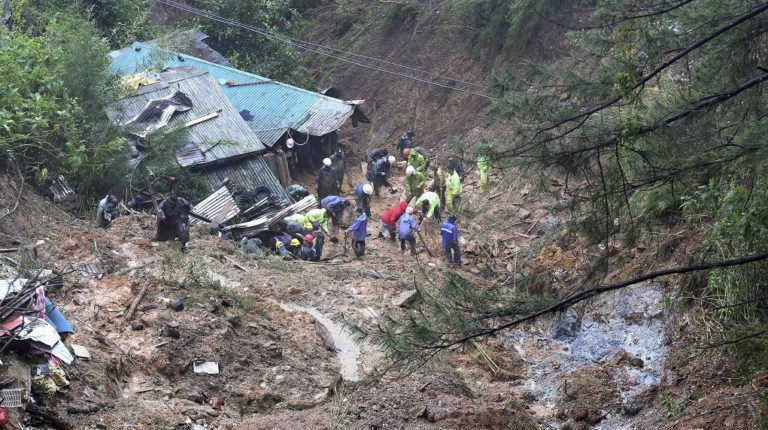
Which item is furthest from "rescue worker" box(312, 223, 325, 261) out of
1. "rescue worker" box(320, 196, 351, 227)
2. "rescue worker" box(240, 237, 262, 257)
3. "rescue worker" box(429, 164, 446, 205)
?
"rescue worker" box(429, 164, 446, 205)

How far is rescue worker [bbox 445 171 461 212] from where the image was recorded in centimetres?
1900

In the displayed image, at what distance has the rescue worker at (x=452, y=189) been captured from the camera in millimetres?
19000

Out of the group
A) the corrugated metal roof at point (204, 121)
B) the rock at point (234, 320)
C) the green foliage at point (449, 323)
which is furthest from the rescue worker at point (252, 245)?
the green foliage at point (449, 323)

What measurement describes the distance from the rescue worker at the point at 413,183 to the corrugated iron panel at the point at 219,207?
3611mm

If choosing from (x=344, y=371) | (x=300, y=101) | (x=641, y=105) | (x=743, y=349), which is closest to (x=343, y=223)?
(x=300, y=101)

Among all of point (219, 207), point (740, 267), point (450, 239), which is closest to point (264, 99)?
point (219, 207)

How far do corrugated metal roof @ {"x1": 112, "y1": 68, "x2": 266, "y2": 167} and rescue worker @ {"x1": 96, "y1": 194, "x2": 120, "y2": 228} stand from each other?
3.58 m

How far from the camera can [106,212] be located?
15859 millimetres

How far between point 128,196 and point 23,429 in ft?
37.3

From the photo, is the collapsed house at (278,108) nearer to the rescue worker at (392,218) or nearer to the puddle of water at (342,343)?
the rescue worker at (392,218)

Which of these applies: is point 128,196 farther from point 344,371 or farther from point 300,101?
point 344,371

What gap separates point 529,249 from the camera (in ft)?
53.3

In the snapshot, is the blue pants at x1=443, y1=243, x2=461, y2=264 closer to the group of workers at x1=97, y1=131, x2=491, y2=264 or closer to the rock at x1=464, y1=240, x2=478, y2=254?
the group of workers at x1=97, y1=131, x2=491, y2=264

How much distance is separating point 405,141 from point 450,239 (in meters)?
7.99
